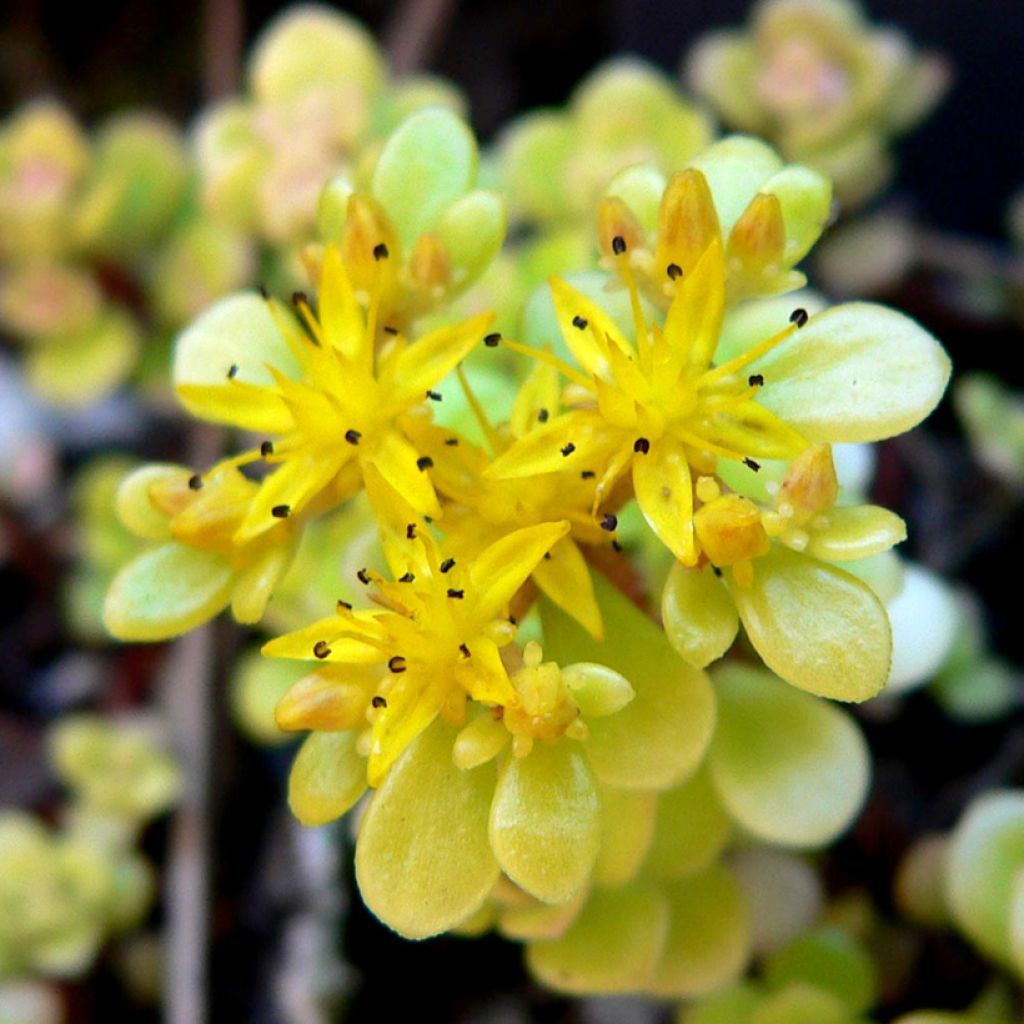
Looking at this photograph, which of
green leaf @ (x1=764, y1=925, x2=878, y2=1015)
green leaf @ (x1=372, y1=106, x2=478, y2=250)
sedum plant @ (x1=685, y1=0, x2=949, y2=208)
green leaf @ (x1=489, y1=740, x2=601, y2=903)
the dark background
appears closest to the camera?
green leaf @ (x1=489, y1=740, x2=601, y2=903)

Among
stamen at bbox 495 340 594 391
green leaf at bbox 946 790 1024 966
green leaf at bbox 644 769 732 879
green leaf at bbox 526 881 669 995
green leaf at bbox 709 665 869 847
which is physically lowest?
green leaf at bbox 946 790 1024 966

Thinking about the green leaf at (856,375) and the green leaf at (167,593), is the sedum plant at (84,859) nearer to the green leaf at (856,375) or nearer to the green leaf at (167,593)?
the green leaf at (167,593)

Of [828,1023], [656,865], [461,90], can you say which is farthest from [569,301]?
[461,90]

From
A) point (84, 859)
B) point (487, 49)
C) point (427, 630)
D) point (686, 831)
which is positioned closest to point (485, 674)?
point (427, 630)

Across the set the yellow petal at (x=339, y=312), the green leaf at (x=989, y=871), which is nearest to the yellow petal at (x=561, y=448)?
the yellow petal at (x=339, y=312)

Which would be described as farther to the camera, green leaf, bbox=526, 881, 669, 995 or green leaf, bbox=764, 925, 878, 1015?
green leaf, bbox=764, 925, 878, 1015

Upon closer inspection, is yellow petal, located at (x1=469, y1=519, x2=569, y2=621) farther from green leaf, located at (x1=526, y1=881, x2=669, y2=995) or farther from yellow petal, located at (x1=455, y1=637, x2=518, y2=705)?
green leaf, located at (x1=526, y1=881, x2=669, y2=995)

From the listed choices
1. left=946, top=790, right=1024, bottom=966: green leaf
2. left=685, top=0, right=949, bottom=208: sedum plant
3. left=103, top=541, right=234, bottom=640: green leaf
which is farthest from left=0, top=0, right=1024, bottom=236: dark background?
left=103, top=541, right=234, bottom=640: green leaf

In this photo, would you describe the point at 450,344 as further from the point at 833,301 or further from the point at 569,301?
the point at 833,301
